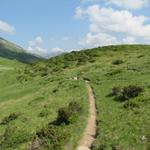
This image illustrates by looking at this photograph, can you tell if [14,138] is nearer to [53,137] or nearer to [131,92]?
[53,137]

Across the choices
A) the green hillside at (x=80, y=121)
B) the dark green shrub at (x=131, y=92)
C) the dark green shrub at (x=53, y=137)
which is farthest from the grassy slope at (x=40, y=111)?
the dark green shrub at (x=131, y=92)

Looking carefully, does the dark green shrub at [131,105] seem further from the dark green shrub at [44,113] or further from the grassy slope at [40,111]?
the dark green shrub at [44,113]

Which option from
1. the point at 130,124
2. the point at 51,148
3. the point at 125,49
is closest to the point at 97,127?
the point at 130,124

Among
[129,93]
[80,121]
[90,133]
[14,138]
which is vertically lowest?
[14,138]

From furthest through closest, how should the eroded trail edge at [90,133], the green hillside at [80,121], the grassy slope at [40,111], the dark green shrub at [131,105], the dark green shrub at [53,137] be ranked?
1. the dark green shrub at [131,105]
2. the grassy slope at [40,111]
3. the dark green shrub at [53,137]
4. the eroded trail edge at [90,133]
5. the green hillside at [80,121]

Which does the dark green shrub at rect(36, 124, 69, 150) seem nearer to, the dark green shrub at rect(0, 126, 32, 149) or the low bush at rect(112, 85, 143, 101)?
the dark green shrub at rect(0, 126, 32, 149)

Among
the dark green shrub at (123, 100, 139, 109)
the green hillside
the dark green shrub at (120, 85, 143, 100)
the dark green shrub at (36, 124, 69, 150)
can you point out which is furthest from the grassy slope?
the dark green shrub at (120, 85, 143, 100)

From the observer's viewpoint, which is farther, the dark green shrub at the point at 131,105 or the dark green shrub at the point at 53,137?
the dark green shrub at the point at 131,105

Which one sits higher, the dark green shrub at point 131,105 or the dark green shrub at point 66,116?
the dark green shrub at point 131,105

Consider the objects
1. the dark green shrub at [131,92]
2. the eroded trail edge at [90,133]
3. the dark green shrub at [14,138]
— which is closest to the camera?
the eroded trail edge at [90,133]

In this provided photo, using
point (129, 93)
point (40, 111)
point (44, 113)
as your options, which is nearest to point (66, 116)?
point (44, 113)

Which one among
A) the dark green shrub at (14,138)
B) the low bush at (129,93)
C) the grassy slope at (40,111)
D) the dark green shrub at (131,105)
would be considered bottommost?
the dark green shrub at (14,138)

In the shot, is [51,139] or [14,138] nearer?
[51,139]

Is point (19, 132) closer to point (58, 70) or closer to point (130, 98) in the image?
point (130, 98)
